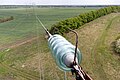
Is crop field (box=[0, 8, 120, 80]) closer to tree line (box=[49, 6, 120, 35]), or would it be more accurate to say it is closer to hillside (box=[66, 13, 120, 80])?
hillside (box=[66, 13, 120, 80])

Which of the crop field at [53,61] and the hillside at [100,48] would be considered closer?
the hillside at [100,48]

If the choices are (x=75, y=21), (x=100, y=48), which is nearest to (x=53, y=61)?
(x=100, y=48)

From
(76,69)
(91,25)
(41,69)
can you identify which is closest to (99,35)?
(91,25)

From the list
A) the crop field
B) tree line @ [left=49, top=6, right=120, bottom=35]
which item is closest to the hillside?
the crop field

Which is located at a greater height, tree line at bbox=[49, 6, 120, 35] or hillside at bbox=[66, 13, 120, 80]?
tree line at bbox=[49, 6, 120, 35]

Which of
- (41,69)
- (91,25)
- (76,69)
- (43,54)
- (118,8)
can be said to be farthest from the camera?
(118,8)

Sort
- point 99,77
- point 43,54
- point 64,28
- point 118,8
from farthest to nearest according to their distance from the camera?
point 118,8 → point 64,28 → point 43,54 → point 99,77

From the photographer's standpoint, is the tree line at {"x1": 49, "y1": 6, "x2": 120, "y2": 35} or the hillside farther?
the tree line at {"x1": 49, "y1": 6, "x2": 120, "y2": 35}

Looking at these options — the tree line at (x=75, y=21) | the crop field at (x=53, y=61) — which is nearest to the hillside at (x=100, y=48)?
the crop field at (x=53, y=61)

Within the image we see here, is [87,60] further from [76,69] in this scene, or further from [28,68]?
[76,69]

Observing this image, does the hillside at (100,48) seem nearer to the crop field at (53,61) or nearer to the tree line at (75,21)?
the crop field at (53,61)

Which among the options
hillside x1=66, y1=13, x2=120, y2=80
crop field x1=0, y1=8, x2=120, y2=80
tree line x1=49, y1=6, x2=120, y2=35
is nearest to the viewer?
hillside x1=66, y1=13, x2=120, y2=80
